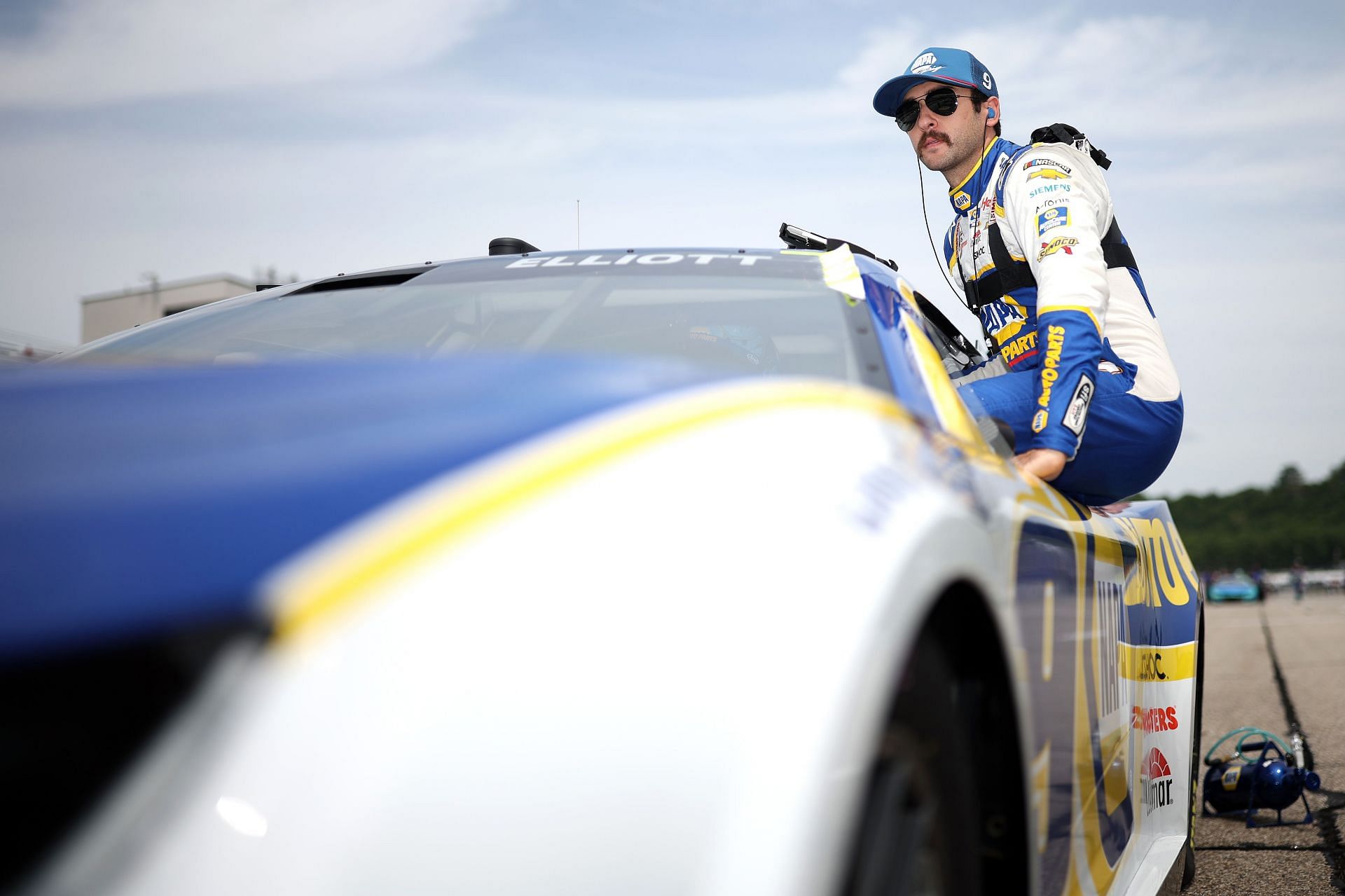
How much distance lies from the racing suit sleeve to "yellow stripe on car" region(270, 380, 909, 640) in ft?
5.29

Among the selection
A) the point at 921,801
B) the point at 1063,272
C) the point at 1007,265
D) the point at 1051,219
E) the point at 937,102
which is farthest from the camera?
the point at 937,102

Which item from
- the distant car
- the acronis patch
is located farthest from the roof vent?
the distant car

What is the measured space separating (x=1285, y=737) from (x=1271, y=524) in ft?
492

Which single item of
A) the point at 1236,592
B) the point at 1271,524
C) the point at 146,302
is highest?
the point at 146,302

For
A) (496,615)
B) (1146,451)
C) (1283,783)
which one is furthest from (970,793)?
(1283,783)

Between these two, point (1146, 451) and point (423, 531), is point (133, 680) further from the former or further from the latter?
point (1146, 451)

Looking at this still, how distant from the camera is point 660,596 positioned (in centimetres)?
83

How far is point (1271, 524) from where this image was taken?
139 m

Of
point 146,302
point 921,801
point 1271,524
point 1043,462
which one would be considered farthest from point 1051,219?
point 1271,524

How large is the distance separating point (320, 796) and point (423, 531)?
167 millimetres

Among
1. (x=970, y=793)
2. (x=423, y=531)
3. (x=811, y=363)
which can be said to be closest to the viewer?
(x=423, y=531)

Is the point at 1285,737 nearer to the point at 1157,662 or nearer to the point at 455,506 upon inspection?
the point at 1157,662

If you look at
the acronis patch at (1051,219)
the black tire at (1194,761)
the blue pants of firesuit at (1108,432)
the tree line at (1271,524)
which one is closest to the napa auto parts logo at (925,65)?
the acronis patch at (1051,219)

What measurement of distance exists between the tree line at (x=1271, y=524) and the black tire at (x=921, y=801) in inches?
4863
